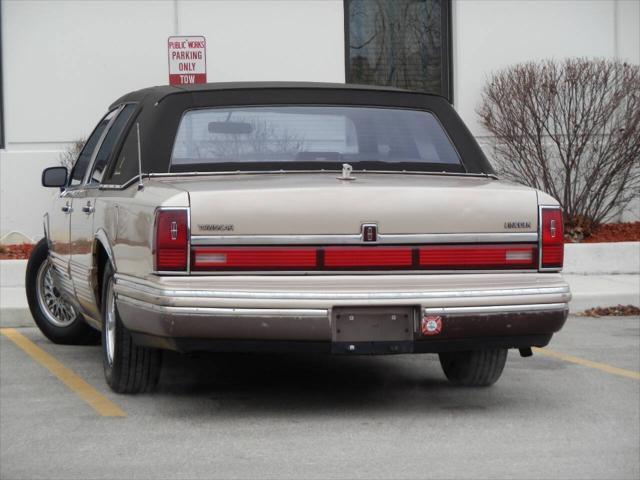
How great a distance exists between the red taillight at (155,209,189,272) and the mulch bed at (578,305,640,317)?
613 centimetres

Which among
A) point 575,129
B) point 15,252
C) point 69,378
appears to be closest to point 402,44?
point 575,129

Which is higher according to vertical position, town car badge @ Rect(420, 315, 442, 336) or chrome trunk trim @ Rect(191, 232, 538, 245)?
chrome trunk trim @ Rect(191, 232, 538, 245)

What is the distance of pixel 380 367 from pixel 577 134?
7.64 m

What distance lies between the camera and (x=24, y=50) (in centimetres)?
1622

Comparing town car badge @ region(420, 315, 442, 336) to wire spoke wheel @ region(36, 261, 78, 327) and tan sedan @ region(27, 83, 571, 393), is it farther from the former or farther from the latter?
wire spoke wheel @ region(36, 261, 78, 327)

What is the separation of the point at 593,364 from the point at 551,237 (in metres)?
2.18

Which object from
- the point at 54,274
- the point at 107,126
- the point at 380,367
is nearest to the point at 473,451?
the point at 380,367

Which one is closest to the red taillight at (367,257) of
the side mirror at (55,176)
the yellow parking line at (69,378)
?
the yellow parking line at (69,378)

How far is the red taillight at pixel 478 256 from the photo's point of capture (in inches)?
262

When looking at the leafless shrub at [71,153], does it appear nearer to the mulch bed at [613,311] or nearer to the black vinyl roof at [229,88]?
the mulch bed at [613,311]

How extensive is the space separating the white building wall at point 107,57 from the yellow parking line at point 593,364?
24.5ft

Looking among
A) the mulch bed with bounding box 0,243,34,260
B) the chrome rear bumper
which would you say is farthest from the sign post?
the chrome rear bumper

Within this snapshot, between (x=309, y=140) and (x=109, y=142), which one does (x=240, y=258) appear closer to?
(x=309, y=140)

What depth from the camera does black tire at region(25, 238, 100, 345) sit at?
31.9 feet
